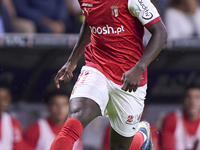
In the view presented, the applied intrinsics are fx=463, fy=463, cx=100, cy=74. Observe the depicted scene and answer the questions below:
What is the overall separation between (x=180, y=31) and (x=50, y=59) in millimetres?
2032

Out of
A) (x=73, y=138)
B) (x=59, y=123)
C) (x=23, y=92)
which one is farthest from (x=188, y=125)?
(x=73, y=138)

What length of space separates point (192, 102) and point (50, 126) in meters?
2.16

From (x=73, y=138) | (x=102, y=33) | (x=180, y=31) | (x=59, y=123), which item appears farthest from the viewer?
(x=180, y=31)

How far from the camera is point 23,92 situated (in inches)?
260

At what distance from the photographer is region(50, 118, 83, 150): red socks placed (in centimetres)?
330

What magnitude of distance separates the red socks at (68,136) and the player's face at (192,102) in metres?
3.85

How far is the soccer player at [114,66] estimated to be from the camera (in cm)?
342

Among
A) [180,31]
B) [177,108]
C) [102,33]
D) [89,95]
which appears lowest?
[177,108]

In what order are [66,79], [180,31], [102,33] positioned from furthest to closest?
[180,31]
[66,79]
[102,33]

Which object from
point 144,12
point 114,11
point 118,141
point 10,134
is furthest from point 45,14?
point 144,12

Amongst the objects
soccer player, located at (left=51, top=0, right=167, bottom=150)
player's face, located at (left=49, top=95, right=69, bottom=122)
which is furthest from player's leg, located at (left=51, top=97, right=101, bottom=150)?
player's face, located at (left=49, top=95, right=69, bottom=122)

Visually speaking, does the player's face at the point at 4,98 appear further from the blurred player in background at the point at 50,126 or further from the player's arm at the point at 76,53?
the player's arm at the point at 76,53

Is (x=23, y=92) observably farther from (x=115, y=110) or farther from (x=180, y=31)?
(x=115, y=110)

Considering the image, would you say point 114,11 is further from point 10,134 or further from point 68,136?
point 10,134
